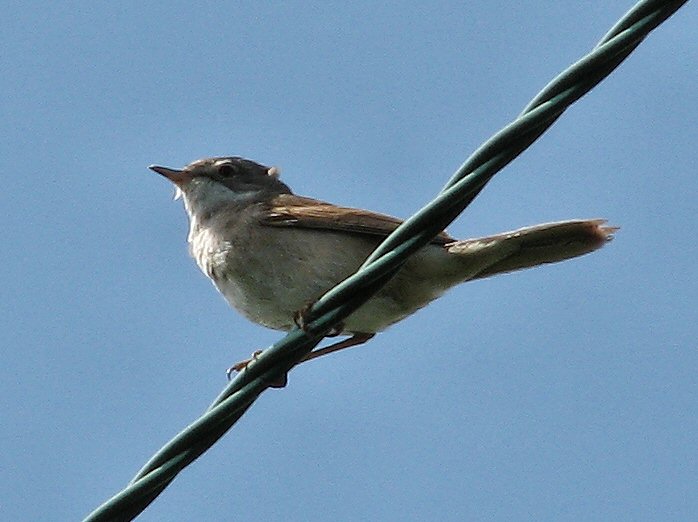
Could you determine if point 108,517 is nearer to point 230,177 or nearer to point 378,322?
point 378,322

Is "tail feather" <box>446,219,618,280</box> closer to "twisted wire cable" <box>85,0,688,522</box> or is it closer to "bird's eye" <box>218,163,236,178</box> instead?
"twisted wire cable" <box>85,0,688,522</box>

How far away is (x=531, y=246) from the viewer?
25.3ft

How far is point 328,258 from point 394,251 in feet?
11.8

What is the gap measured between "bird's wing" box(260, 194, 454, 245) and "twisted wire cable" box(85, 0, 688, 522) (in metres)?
3.17

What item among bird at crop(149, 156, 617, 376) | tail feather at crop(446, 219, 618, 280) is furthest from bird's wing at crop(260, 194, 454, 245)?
tail feather at crop(446, 219, 618, 280)

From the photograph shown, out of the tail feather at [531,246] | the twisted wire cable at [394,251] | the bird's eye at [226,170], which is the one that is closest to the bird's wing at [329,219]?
the tail feather at [531,246]

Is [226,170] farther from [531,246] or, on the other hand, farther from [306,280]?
[531,246]

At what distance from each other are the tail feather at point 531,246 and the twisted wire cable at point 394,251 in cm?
250

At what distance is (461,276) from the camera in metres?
8.31

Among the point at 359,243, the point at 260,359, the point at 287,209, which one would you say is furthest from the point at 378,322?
the point at 260,359

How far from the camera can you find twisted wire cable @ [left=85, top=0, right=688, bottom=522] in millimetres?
4473

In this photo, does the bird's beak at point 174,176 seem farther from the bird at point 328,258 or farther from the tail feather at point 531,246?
the tail feather at point 531,246

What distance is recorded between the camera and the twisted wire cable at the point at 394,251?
447 centimetres

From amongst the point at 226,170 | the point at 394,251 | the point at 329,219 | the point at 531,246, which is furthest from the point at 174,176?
the point at 394,251
